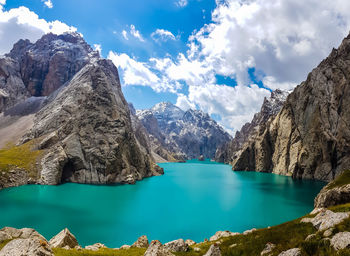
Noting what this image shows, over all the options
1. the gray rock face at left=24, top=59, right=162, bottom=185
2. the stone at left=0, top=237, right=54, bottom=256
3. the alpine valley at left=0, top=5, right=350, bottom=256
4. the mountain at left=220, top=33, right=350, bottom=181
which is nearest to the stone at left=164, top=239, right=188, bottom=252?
the alpine valley at left=0, top=5, right=350, bottom=256

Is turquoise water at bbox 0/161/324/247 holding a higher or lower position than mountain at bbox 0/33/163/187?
lower

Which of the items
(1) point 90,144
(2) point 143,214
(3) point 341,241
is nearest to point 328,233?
(3) point 341,241

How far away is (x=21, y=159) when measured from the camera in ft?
304

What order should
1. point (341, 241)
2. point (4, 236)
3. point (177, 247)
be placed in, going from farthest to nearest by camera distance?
1. point (177, 247)
2. point (4, 236)
3. point (341, 241)

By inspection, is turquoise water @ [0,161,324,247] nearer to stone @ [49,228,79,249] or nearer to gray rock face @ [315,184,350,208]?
stone @ [49,228,79,249]

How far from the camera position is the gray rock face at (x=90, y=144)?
307 ft

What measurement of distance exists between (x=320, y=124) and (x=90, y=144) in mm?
115455

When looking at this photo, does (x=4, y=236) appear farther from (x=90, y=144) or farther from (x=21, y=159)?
(x=21, y=159)

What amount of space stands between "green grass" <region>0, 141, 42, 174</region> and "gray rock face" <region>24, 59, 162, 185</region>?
4388mm

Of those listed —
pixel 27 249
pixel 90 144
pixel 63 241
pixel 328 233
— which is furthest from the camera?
pixel 90 144

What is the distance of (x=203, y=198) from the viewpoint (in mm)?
63312

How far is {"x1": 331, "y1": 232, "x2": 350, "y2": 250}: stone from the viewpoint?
11047 millimetres

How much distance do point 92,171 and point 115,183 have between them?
Answer: 36.9 feet

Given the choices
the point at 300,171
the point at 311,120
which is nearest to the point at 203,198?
the point at 300,171
